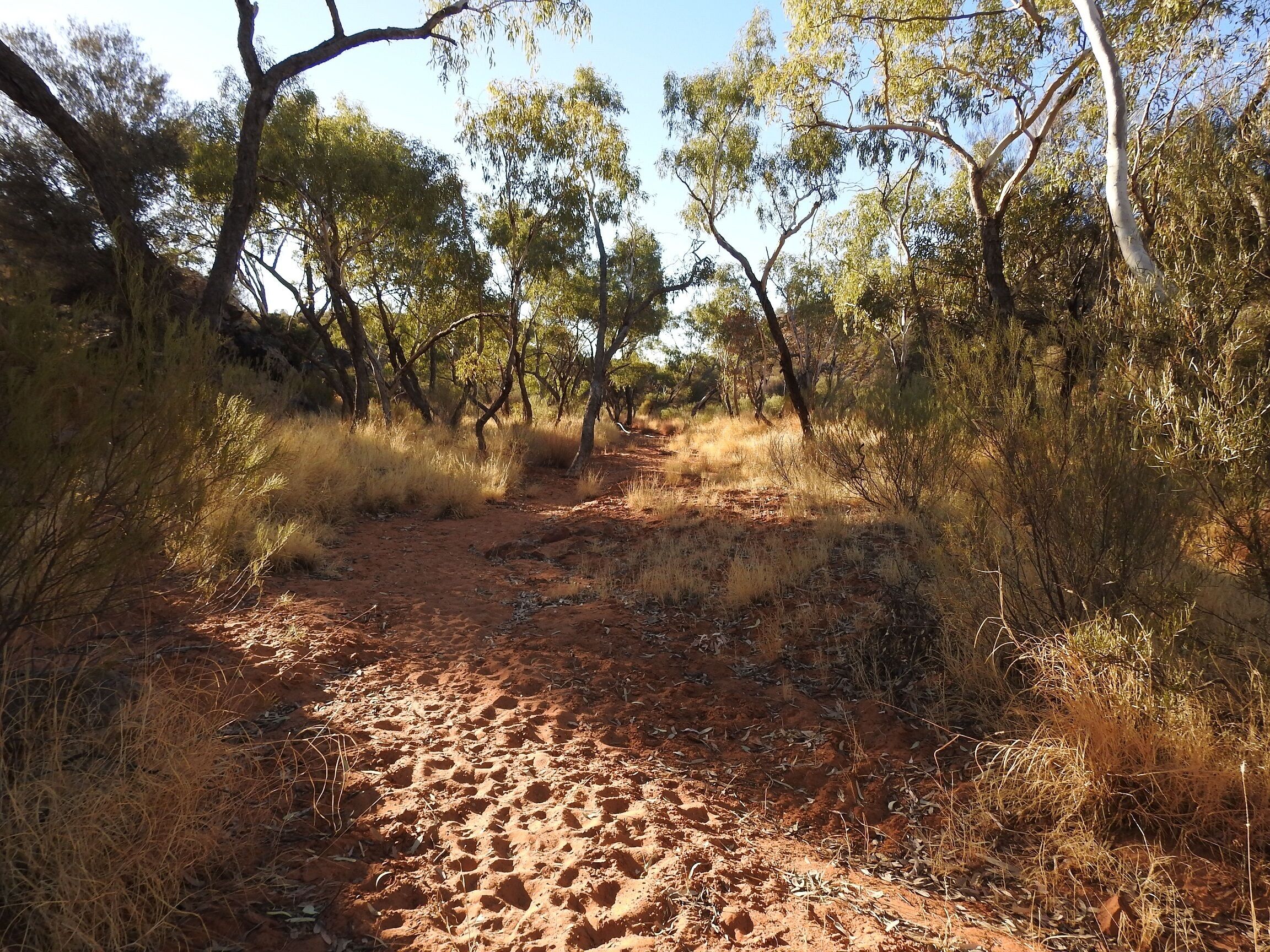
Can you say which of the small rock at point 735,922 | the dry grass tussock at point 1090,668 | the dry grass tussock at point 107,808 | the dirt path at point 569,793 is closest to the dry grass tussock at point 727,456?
the dry grass tussock at point 1090,668

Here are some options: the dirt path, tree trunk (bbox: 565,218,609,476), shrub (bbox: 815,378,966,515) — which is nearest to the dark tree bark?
tree trunk (bbox: 565,218,609,476)

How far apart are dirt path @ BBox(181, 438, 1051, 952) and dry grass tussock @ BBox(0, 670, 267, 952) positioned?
223mm

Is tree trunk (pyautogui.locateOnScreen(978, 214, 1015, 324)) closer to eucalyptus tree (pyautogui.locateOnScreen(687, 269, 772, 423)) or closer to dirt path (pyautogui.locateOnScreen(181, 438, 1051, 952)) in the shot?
dirt path (pyautogui.locateOnScreen(181, 438, 1051, 952))

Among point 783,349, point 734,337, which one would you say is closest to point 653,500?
point 783,349

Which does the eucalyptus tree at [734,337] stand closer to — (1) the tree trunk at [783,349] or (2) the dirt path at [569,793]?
(1) the tree trunk at [783,349]

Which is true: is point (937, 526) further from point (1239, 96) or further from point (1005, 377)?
point (1239, 96)

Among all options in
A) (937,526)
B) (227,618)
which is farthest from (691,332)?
(227,618)

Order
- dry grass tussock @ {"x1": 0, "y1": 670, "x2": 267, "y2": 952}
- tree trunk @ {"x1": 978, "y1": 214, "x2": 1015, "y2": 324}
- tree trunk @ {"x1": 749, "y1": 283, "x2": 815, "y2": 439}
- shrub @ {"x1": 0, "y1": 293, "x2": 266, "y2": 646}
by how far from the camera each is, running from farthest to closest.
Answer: tree trunk @ {"x1": 749, "y1": 283, "x2": 815, "y2": 439}, tree trunk @ {"x1": 978, "y1": 214, "x2": 1015, "y2": 324}, shrub @ {"x1": 0, "y1": 293, "x2": 266, "y2": 646}, dry grass tussock @ {"x1": 0, "y1": 670, "x2": 267, "y2": 952}

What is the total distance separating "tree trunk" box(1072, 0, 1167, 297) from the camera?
4113mm

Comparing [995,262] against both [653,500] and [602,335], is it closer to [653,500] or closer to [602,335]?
[653,500]

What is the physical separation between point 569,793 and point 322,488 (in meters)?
5.84

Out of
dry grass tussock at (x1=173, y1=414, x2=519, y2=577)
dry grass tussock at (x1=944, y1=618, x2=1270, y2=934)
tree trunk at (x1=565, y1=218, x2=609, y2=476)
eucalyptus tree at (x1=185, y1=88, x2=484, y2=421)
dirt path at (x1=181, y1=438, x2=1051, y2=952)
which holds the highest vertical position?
eucalyptus tree at (x1=185, y1=88, x2=484, y2=421)

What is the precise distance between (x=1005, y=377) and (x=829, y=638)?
2.26 meters

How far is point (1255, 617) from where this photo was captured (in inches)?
124
